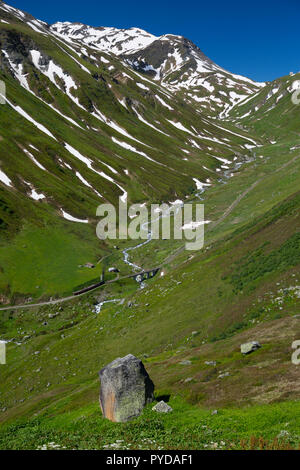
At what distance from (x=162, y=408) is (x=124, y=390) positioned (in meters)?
2.88

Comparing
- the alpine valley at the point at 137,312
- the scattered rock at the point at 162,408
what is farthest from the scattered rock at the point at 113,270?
the scattered rock at the point at 162,408

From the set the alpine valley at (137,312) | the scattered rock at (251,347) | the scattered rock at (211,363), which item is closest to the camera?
the alpine valley at (137,312)

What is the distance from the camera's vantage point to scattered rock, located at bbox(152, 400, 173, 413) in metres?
22.5

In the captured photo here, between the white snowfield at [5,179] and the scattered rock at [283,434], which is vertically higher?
the white snowfield at [5,179]

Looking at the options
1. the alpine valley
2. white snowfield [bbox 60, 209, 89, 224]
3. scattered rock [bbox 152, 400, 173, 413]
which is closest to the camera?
the alpine valley

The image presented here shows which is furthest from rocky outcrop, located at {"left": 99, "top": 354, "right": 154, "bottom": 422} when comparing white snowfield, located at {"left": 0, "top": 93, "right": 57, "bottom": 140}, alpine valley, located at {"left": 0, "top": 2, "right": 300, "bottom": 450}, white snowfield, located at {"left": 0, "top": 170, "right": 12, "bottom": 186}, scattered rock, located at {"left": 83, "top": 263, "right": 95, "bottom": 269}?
white snowfield, located at {"left": 0, "top": 93, "right": 57, "bottom": 140}

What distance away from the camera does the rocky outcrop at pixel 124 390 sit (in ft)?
75.9

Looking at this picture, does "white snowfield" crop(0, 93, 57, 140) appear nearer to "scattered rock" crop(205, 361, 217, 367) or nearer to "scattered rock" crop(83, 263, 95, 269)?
"scattered rock" crop(83, 263, 95, 269)

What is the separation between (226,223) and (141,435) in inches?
3827

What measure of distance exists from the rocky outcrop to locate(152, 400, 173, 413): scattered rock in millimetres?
1131

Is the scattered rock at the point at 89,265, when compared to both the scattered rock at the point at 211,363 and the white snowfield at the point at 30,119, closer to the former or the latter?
the scattered rock at the point at 211,363

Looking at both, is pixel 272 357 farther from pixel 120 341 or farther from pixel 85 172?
pixel 85 172

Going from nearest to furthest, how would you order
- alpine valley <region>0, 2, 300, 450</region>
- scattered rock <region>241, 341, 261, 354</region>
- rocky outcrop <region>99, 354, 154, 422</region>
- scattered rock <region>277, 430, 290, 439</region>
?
1. scattered rock <region>277, 430, 290, 439</region>
2. alpine valley <region>0, 2, 300, 450</region>
3. rocky outcrop <region>99, 354, 154, 422</region>
4. scattered rock <region>241, 341, 261, 354</region>

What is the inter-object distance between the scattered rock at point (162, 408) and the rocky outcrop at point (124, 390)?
1131mm
